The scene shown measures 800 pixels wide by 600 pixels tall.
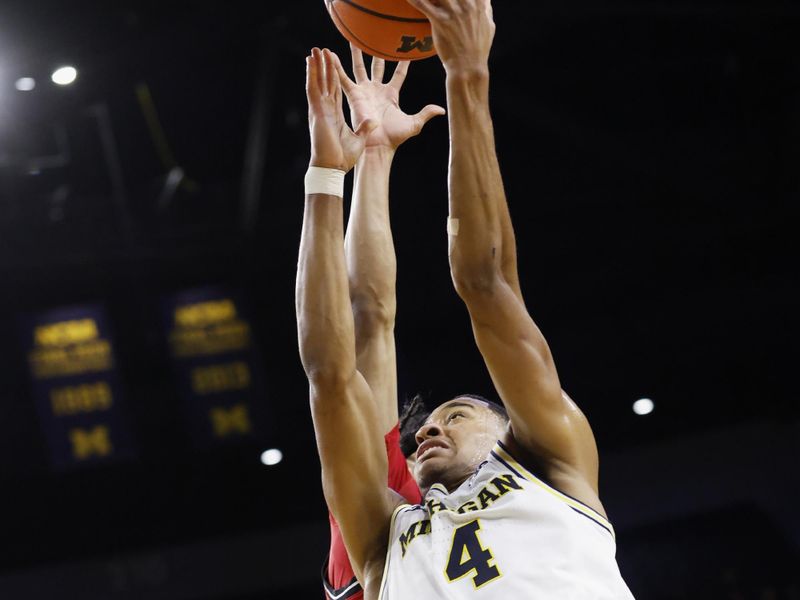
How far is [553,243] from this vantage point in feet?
31.4

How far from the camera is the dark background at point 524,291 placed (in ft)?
28.2

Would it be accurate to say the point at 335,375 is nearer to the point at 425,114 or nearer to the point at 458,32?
the point at 458,32

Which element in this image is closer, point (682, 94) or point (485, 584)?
point (485, 584)

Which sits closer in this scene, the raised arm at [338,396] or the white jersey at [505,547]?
the white jersey at [505,547]

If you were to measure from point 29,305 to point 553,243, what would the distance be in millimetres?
4406

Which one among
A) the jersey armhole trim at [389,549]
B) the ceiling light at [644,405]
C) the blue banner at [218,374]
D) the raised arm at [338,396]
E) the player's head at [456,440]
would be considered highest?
the raised arm at [338,396]

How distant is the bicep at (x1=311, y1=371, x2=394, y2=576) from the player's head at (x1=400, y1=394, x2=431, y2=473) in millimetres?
569

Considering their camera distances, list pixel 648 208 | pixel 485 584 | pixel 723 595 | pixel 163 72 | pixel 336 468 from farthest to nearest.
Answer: pixel 648 208
pixel 723 595
pixel 163 72
pixel 336 468
pixel 485 584

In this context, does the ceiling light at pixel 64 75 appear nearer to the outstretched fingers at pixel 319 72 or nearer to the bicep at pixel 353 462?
the outstretched fingers at pixel 319 72

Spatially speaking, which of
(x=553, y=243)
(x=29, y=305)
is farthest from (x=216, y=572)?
(x=553, y=243)

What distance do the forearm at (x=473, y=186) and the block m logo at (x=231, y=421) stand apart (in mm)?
6254

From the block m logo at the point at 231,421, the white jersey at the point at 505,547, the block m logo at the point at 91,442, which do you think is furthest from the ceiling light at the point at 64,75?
the white jersey at the point at 505,547

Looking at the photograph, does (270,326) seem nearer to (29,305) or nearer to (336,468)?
(29,305)

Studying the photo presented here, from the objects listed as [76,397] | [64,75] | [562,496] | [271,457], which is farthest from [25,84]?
[562,496]
